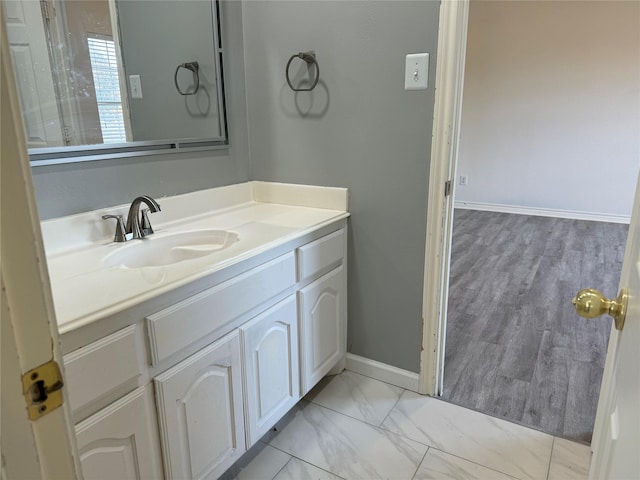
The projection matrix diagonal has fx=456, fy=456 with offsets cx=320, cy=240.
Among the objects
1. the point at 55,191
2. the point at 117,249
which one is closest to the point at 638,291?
the point at 117,249

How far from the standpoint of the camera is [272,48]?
6.46 ft

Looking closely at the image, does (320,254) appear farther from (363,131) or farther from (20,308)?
(20,308)

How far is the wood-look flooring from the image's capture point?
1.94m

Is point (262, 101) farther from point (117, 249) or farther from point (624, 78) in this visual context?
point (624, 78)

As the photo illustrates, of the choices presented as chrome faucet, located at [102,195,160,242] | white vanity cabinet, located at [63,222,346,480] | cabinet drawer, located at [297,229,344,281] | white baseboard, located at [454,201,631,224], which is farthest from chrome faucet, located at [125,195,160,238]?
white baseboard, located at [454,201,631,224]

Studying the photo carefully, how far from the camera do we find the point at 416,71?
5.57ft

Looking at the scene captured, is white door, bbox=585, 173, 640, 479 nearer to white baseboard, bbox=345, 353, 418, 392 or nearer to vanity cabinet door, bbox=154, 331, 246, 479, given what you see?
vanity cabinet door, bbox=154, 331, 246, 479

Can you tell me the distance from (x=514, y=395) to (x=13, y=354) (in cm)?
202

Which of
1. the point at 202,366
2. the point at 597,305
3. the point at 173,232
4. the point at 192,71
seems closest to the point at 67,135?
the point at 173,232

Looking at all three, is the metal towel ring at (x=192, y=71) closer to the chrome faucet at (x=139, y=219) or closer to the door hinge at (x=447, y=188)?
the chrome faucet at (x=139, y=219)

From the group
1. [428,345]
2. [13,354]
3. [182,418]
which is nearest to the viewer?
[13,354]

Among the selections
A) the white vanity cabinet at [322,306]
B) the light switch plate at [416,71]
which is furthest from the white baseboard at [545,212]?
the light switch plate at [416,71]

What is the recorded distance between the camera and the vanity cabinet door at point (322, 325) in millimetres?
1747

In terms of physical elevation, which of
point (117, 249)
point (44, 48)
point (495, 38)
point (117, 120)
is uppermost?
point (495, 38)
